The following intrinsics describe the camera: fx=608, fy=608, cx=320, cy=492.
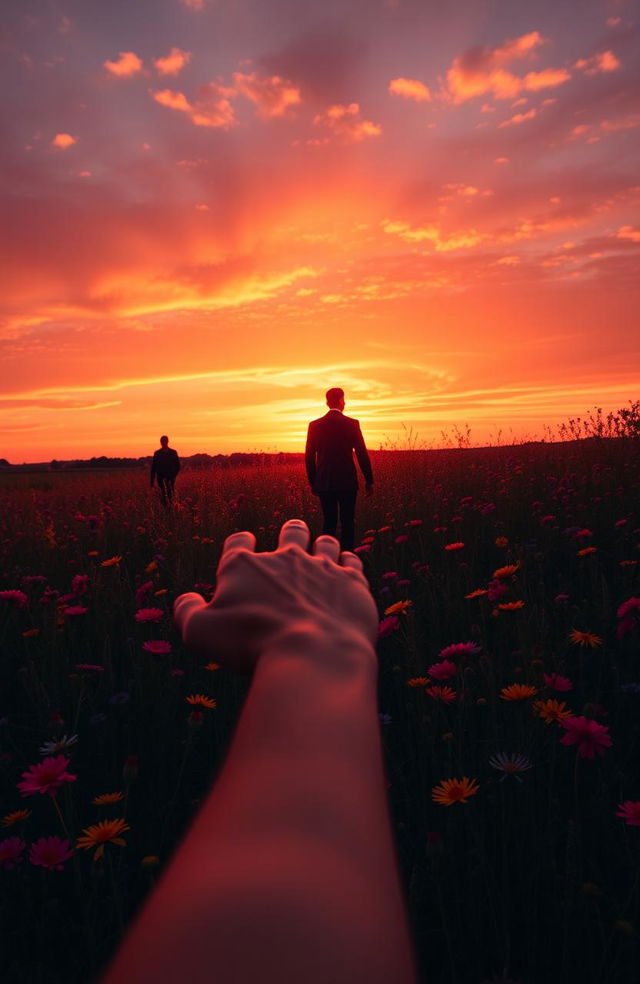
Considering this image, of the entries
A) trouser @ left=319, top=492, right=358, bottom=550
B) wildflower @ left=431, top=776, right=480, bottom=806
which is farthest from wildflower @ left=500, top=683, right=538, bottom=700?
trouser @ left=319, top=492, right=358, bottom=550

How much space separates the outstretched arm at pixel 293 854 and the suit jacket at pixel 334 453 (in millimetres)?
6060

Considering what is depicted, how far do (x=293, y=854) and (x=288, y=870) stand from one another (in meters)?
0.02

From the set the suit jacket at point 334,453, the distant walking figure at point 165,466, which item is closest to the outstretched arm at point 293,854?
the suit jacket at point 334,453

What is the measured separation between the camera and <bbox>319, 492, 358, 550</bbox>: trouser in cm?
682

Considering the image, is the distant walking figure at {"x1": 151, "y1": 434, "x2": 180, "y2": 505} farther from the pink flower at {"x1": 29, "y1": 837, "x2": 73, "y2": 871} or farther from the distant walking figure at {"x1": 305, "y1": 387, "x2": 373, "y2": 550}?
the pink flower at {"x1": 29, "y1": 837, "x2": 73, "y2": 871}

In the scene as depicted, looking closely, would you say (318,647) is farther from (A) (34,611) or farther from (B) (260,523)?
(B) (260,523)

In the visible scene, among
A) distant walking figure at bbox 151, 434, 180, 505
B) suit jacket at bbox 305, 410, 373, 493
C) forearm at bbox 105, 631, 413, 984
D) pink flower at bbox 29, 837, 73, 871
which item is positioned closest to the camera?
forearm at bbox 105, 631, 413, 984

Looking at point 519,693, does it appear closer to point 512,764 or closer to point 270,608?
point 512,764

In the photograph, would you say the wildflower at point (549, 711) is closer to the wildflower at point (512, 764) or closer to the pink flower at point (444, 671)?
the wildflower at point (512, 764)

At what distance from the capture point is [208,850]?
39 centimetres

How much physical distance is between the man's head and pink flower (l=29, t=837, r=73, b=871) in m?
5.94

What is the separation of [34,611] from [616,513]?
4566 mm

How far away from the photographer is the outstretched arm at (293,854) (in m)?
0.32

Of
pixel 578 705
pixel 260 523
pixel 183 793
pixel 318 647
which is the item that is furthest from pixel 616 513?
pixel 318 647
